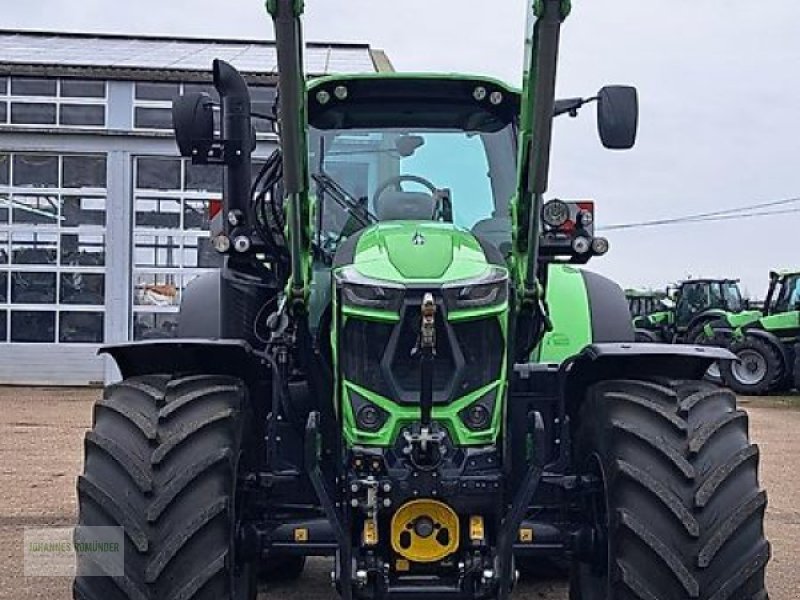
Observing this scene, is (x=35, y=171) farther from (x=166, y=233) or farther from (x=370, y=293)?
(x=370, y=293)

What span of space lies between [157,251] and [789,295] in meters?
12.0

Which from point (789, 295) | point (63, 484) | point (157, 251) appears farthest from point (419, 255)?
point (789, 295)

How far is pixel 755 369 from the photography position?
21.4 m

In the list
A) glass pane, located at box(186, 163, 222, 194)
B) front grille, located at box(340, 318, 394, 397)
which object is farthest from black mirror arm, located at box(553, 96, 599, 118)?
glass pane, located at box(186, 163, 222, 194)

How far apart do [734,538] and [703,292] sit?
2504cm

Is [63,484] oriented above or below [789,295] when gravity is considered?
below

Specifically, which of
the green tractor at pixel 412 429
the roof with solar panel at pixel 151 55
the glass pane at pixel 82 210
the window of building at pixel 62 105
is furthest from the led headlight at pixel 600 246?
the window of building at pixel 62 105

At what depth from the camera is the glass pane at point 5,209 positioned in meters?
19.0

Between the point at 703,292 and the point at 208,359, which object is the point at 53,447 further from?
the point at 703,292

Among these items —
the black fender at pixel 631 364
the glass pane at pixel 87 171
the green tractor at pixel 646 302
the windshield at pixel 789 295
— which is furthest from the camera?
the green tractor at pixel 646 302

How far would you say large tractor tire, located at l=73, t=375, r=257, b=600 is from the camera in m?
3.71

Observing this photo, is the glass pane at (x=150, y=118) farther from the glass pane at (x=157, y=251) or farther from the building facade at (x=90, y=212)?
the glass pane at (x=157, y=251)

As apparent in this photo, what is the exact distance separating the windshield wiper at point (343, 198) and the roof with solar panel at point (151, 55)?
12.5m

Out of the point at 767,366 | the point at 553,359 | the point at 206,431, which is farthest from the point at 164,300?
the point at 206,431
